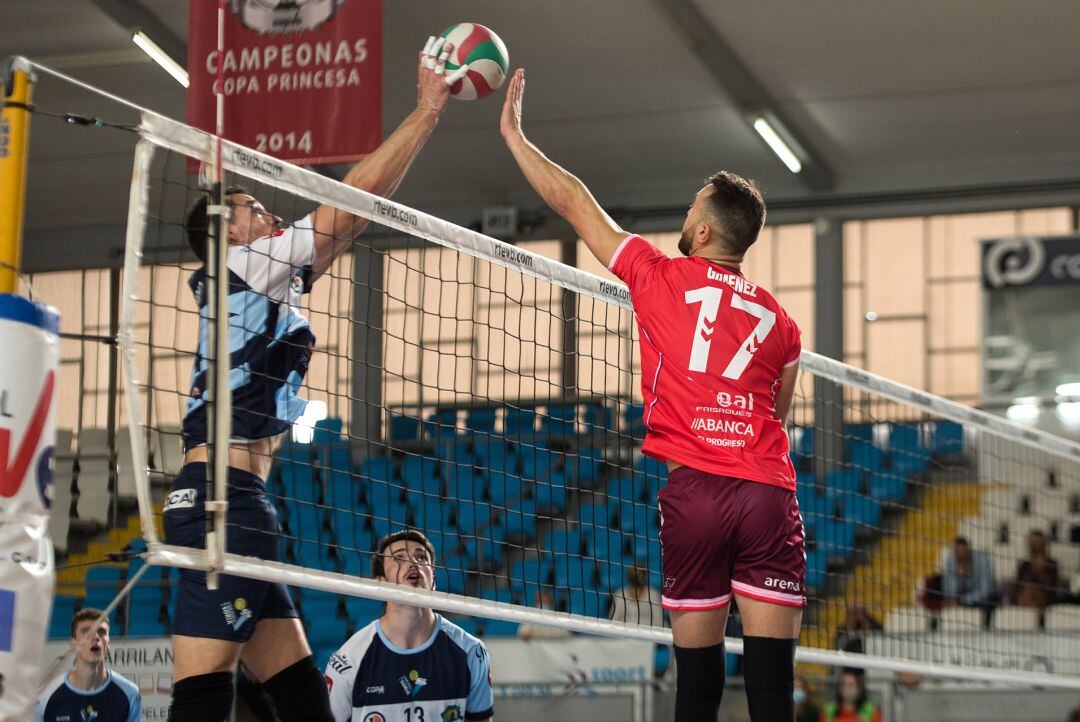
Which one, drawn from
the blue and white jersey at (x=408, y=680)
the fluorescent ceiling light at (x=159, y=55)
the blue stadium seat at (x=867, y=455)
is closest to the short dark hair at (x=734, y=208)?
the blue and white jersey at (x=408, y=680)

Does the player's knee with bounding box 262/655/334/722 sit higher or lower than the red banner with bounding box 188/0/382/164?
lower

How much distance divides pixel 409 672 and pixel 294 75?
143 inches

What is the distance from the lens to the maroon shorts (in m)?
4.00

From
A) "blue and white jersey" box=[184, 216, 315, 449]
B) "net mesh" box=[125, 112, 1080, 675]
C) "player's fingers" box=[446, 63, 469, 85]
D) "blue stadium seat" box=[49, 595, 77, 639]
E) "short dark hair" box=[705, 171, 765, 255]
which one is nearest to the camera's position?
"short dark hair" box=[705, 171, 765, 255]

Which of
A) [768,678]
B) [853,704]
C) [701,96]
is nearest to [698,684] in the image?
[768,678]

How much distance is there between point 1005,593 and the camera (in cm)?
1303

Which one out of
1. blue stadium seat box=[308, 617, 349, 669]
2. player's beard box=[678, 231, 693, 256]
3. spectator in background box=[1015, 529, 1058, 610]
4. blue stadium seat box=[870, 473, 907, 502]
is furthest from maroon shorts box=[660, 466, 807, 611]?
blue stadium seat box=[870, 473, 907, 502]

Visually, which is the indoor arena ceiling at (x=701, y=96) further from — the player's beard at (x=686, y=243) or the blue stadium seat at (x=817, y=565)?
the player's beard at (x=686, y=243)

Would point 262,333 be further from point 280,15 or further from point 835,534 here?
point 835,534

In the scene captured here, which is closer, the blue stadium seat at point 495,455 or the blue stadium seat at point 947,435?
the blue stadium seat at point 495,455

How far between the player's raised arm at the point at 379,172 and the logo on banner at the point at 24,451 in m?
1.49

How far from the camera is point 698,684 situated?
402cm

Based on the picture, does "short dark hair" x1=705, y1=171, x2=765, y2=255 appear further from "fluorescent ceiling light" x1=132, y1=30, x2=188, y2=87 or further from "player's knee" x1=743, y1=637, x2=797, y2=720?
"fluorescent ceiling light" x1=132, y1=30, x2=188, y2=87

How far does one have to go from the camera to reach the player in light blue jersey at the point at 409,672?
20.2ft
